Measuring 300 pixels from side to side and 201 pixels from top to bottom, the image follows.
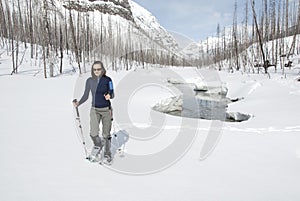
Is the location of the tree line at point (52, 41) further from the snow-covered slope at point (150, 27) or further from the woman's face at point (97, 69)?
the snow-covered slope at point (150, 27)

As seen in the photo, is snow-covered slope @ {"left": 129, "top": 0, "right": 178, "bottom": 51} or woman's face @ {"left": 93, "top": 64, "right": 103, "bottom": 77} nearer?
woman's face @ {"left": 93, "top": 64, "right": 103, "bottom": 77}

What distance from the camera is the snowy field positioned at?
2.74m

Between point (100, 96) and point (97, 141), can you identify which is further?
point (97, 141)

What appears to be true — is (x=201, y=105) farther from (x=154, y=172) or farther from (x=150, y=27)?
(x=150, y=27)

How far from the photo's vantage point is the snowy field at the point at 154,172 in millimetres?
2742

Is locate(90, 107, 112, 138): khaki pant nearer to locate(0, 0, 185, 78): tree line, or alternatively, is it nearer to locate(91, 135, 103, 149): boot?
locate(91, 135, 103, 149): boot

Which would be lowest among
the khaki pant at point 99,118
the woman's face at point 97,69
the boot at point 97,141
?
the boot at point 97,141

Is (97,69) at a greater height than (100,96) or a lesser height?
greater

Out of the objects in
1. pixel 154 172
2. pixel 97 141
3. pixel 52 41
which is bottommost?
pixel 154 172

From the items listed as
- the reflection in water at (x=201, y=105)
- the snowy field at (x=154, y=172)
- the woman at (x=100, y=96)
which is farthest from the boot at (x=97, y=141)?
the reflection in water at (x=201, y=105)

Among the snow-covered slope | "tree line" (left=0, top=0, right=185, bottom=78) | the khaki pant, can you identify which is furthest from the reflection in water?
the snow-covered slope

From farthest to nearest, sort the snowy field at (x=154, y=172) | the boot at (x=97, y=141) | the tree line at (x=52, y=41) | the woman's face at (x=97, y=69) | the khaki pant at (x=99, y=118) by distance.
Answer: the tree line at (x=52, y=41)
the boot at (x=97, y=141)
the khaki pant at (x=99, y=118)
the woman's face at (x=97, y=69)
the snowy field at (x=154, y=172)

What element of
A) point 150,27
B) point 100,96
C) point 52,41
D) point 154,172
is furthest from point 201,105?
point 150,27

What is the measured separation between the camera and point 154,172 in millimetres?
3398
